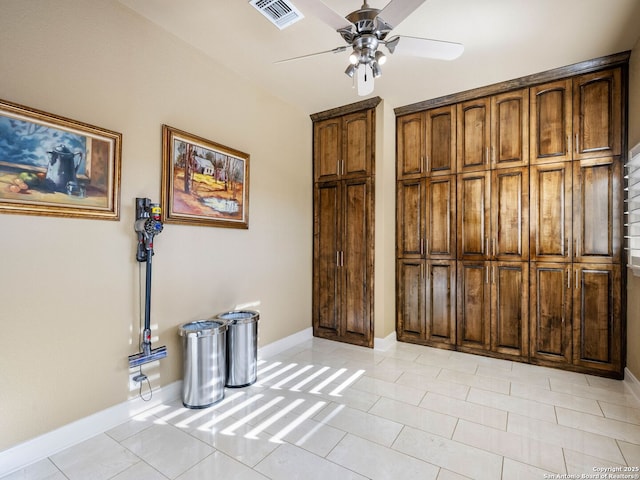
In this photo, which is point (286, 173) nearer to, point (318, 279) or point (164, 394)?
point (318, 279)

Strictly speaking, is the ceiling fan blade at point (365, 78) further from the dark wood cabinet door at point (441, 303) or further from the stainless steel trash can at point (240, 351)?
the dark wood cabinet door at point (441, 303)

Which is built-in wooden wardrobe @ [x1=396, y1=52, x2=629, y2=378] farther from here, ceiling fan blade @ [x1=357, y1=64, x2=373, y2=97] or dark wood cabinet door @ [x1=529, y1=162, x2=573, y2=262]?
ceiling fan blade @ [x1=357, y1=64, x2=373, y2=97]

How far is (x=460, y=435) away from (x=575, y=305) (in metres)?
1.89

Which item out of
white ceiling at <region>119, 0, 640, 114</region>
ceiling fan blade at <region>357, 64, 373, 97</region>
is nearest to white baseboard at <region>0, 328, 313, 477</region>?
ceiling fan blade at <region>357, 64, 373, 97</region>

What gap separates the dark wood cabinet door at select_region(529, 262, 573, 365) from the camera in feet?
10.0

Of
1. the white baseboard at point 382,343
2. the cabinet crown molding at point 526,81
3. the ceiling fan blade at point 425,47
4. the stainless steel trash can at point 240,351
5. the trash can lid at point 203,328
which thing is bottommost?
the white baseboard at point 382,343

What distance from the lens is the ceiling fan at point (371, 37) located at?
5.63 ft

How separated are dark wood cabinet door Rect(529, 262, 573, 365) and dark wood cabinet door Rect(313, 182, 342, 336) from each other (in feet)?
6.78

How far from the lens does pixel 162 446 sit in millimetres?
1949

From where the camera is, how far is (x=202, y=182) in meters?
2.78

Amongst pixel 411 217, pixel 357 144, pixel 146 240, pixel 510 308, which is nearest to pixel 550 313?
pixel 510 308

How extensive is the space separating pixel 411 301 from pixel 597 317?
67.9 inches

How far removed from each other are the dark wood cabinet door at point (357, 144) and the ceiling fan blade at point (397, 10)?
1.95 m

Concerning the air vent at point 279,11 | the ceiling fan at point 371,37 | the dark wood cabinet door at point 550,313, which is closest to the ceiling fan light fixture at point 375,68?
the ceiling fan at point 371,37
